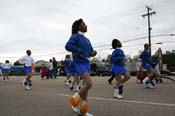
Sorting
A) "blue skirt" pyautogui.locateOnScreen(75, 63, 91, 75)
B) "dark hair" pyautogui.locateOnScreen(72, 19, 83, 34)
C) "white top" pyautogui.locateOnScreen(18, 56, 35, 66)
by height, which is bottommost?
"blue skirt" pyautogui.locateOnScreen(75, 63, 91, 75)

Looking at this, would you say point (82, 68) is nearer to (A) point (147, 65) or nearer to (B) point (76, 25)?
(B) point (76, 25)

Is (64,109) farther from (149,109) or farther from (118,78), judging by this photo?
(118,78)

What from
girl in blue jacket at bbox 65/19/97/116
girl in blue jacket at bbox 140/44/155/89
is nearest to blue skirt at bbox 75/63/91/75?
girl in blue jacket at bbox 65/19/97/116

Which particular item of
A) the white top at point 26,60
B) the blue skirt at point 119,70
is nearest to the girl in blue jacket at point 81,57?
the blue skirt at point 119,70

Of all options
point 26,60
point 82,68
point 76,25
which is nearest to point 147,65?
point 26,60

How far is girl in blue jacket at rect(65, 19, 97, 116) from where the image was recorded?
5.78 m

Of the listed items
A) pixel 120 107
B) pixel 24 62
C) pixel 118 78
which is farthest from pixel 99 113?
pixel 24 62

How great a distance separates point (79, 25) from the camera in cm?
613

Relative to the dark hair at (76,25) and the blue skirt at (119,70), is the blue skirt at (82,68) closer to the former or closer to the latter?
the dark hair at (76,25)

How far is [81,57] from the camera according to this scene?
5.95 meters

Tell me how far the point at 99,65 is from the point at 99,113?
1360 inches

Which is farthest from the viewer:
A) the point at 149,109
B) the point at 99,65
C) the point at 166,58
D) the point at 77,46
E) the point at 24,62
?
the point at 166,58

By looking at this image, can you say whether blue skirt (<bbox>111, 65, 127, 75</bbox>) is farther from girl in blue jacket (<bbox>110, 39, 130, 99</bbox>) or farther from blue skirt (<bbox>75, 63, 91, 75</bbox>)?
blue skirt (<bbox>75, 63, 91, 75</bbox>)

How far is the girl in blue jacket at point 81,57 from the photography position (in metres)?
5.78
